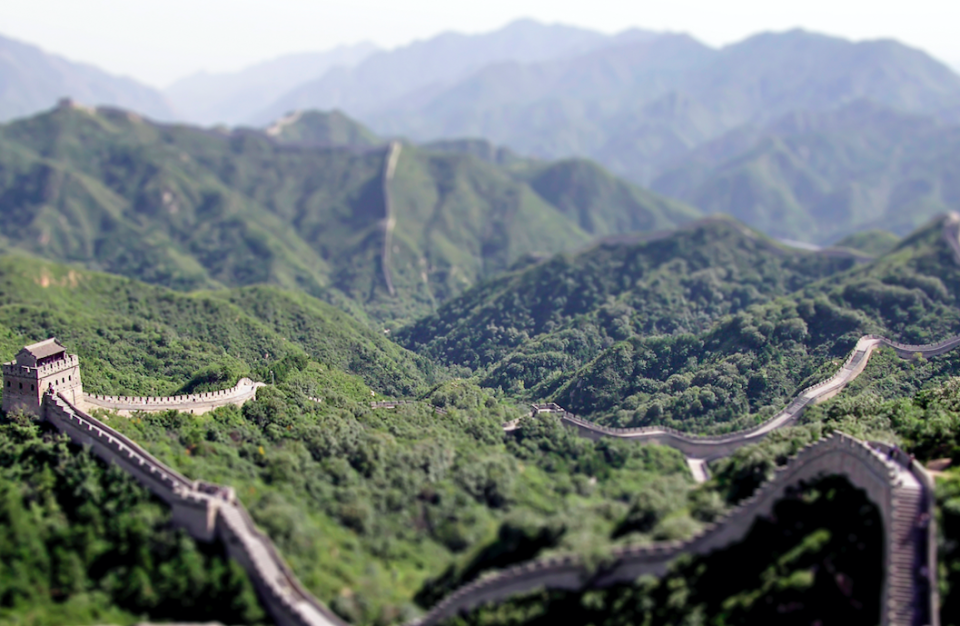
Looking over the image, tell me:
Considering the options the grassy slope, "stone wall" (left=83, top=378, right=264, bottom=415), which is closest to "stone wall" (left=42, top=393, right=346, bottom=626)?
"stone wall" (left=83, top=378, right=264, bottom=415)

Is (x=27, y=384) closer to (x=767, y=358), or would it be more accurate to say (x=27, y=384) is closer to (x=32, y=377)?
(x=32, y=377)

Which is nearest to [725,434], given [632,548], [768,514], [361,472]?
[768,514]

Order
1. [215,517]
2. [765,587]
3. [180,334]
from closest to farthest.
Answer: [765,587] → [215,517] → [180,334]

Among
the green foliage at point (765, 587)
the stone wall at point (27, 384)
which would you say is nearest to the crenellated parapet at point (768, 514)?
the green foliage at point (765, 587)

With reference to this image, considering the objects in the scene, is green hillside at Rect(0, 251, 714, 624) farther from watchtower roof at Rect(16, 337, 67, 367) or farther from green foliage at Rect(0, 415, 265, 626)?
watchtower roof at Rect(16, 337, 67, 367)

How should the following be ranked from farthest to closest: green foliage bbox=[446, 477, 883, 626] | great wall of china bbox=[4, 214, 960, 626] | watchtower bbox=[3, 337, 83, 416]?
watchtower bbox=[3, 337, 83, 416] < green foliage bbox=[446, 477, 883, 626] < great wall of china bbox=[4, 214, 960, 626]

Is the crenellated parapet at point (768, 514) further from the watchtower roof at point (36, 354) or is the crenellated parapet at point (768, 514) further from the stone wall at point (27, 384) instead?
the watchtower roof at point (36, 354)
